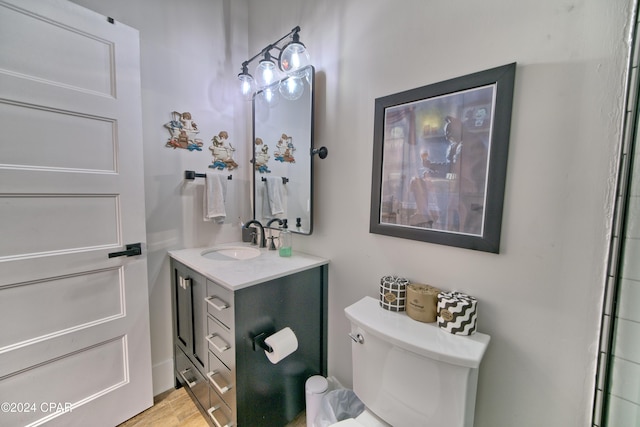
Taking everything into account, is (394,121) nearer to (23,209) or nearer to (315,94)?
(315,94)

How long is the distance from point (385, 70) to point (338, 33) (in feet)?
1.29

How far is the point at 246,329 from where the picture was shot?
108 cm

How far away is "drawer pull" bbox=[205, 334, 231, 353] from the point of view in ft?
3.61

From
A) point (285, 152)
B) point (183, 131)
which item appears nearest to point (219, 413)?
point (285, 152)

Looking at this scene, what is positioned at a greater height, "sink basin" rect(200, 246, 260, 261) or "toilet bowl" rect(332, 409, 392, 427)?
"sink basin" rect(200, 246, 260, 261)

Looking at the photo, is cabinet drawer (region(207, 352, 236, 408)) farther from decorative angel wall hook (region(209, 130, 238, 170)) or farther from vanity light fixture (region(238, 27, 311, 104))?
vanity light fixture (region(238, 27, 311, 104))

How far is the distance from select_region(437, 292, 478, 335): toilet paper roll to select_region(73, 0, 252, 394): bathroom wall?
1.54 metres

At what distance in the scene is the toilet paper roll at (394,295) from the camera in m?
1.00

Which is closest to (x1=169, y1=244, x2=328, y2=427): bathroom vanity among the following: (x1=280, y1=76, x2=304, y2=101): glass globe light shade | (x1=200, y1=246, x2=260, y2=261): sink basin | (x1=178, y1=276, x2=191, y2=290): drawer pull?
(x1=178, y1=276, x2=191, y2=290): drawer pull

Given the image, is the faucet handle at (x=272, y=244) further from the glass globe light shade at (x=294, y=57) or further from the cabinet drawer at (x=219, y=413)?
the glass globe light shade at (x=294, y=57)

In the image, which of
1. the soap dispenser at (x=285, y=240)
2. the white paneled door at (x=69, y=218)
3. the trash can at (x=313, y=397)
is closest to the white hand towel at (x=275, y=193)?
the soap dispenser at (x=285, y=240)

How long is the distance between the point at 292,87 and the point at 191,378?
1853 millimetres

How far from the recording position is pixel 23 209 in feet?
3.36

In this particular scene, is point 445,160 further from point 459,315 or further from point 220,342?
point 220,342
